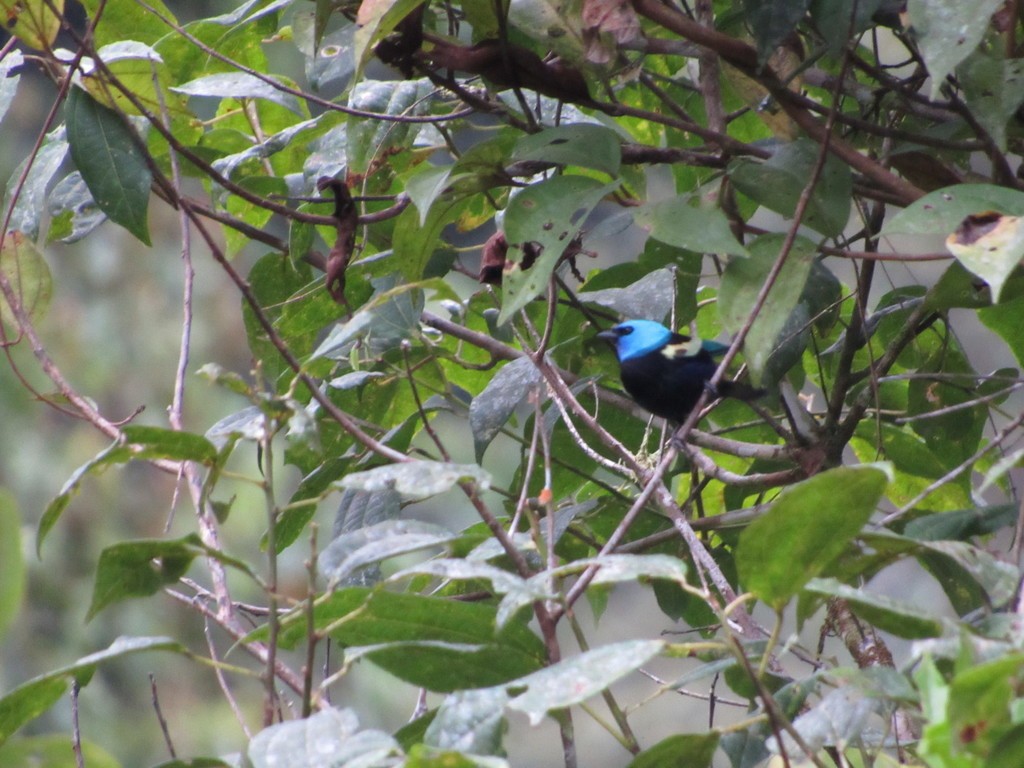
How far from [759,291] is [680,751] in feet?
2.11

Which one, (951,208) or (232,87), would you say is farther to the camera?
(232,87)

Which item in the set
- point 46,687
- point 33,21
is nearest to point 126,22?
point 33,21

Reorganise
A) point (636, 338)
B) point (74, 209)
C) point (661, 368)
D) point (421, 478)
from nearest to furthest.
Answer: point (421, 478) → point (74, 209) → point (636, 338) → point (661, 368)

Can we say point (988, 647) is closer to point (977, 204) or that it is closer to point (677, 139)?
point (977, 204)

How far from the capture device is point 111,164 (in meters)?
1.75

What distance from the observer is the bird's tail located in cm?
209

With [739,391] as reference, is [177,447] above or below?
above

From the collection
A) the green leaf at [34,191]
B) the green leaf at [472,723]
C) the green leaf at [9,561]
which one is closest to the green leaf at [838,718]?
the green leaf at [472,723]

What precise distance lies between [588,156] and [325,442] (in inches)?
31.7

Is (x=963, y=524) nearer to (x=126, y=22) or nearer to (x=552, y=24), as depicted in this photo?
(x=552, y=24)

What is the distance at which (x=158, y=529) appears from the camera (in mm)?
6684

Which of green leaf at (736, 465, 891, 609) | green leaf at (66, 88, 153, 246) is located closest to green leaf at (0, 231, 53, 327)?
green leaf at (66, 88, 153, 246)

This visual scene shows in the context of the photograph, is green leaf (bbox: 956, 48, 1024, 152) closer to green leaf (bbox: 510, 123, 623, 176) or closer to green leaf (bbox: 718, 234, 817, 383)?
green leaf (bbox: 718, 234, 817, 383)

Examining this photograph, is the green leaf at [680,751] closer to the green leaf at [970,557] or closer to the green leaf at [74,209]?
the green leaf at [970,557]
